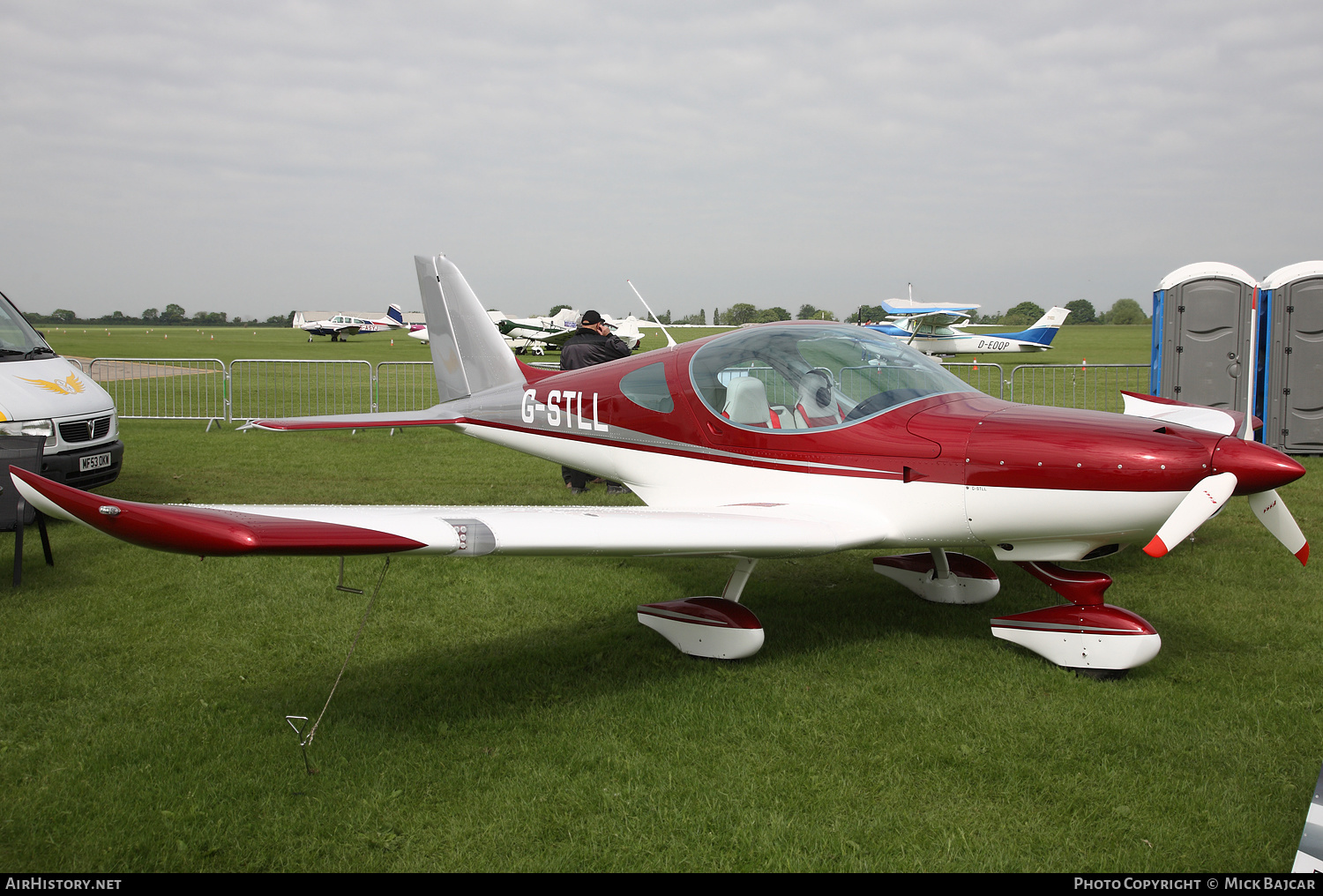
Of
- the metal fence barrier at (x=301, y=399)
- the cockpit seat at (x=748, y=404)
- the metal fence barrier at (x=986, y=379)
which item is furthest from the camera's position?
the metal fence barrier at (x=301, y=399)

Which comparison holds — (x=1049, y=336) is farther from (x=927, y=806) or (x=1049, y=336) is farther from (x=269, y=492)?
(x=927, y=806)

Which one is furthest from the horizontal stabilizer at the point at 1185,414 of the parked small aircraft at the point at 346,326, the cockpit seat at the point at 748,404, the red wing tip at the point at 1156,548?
the parked small aircraft at the point at 346,326

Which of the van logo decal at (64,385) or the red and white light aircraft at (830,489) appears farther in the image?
the van logo decal at (64,385)

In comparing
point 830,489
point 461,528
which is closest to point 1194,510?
point 830,489

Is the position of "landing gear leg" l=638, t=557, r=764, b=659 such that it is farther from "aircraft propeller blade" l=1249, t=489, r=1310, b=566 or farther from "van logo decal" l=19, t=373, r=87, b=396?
"van logo decal" l=19, t=373, r=87, b=396

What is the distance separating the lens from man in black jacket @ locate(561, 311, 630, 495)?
8930 mm

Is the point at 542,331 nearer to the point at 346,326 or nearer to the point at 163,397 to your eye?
the point at 346,326

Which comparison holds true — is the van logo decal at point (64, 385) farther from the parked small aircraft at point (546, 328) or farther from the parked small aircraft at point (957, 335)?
the parked small aircraft at point (546, 328)

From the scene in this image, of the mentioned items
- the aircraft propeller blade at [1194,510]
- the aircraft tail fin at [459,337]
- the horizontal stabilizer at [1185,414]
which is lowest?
the aircraft propeller blade at [1194,510]

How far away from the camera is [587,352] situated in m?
Answer: 9.02

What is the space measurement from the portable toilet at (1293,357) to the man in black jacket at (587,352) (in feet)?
26.4

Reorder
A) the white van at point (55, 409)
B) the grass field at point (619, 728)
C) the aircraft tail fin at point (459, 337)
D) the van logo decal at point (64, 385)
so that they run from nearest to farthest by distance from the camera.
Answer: the grass field at point (619, 728), the white van at point (55, 409), the aircraft tail fin at point (459, 337), the van logo decal at point (64, 385)

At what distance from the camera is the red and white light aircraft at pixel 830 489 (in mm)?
3189

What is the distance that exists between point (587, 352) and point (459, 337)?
234 cm
